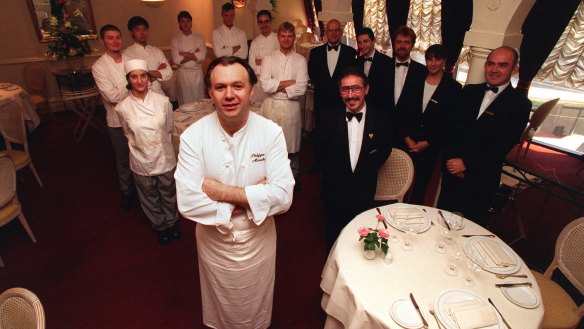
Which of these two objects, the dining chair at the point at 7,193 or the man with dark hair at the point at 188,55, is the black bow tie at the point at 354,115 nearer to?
the dining chair at the point at 7,193

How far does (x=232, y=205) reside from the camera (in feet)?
5.85

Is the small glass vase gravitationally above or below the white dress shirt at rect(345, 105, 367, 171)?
below

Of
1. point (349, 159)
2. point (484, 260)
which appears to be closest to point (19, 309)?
point (349, 159)

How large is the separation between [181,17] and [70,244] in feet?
12.3

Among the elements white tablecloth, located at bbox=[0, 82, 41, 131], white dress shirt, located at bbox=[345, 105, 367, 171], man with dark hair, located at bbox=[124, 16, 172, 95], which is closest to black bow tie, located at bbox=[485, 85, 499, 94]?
white dress shirt, located at bbox=[345, 105, 367, 171]

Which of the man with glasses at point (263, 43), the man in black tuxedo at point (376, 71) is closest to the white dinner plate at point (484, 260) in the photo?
the man in black tuxedo at point (376, 71)

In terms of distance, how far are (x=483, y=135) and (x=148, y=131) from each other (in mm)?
2777

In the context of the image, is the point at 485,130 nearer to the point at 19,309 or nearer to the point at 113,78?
the point at 19,309

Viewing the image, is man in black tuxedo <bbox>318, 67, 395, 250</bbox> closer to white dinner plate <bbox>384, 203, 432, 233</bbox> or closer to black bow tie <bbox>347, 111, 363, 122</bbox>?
black bow tie <bbox>347, 111, 363, 122</bbox>

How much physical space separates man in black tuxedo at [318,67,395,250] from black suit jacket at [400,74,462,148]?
0.76m

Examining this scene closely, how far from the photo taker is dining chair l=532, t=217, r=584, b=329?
1996 millimetres

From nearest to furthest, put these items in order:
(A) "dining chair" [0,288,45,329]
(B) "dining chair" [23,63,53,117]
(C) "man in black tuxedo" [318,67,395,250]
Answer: (A) "dining chair" [0,288,45,329] → (C) "man in black tuxedo" [318,67,395,250] → (B) "dining chair" [23,63,53,117]

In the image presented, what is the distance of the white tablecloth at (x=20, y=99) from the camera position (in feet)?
13.9

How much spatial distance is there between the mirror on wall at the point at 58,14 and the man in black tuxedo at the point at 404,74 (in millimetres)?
5455
